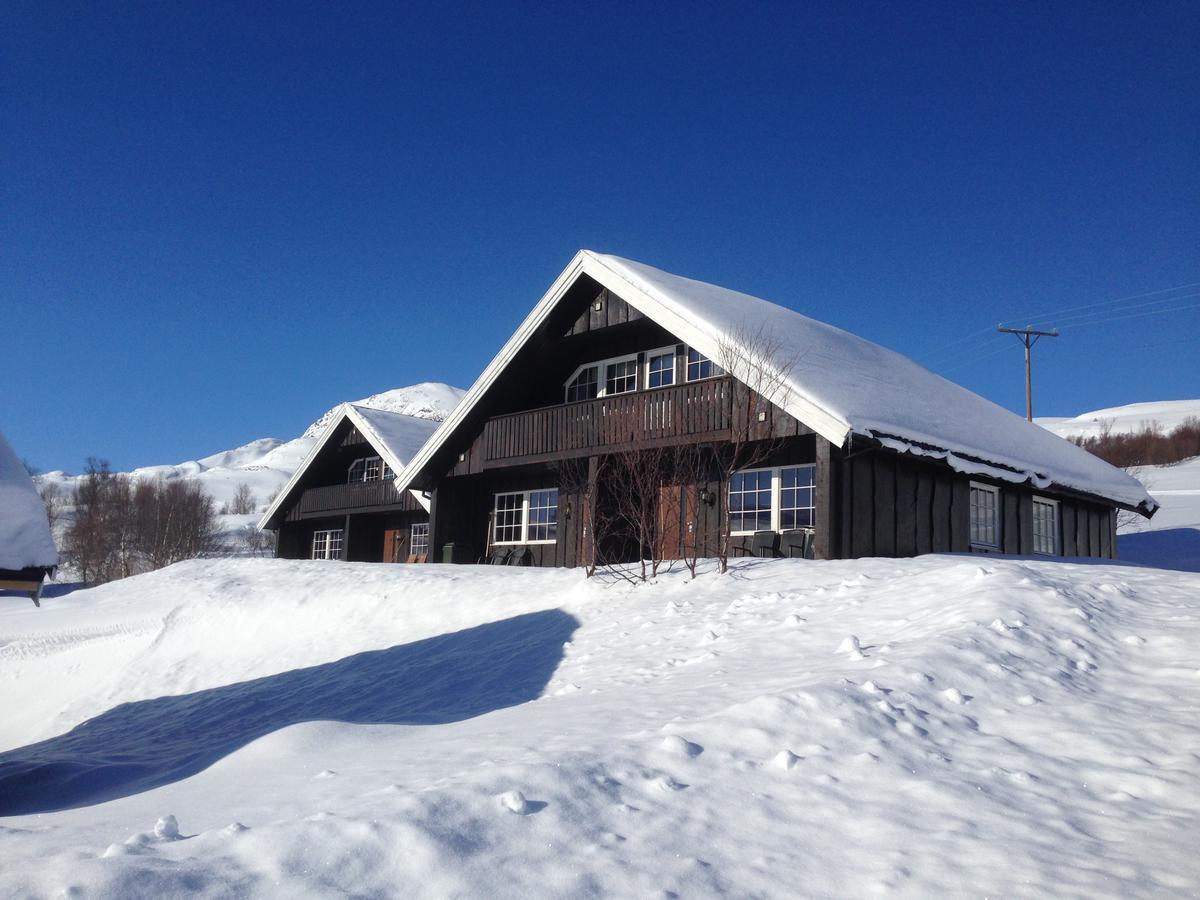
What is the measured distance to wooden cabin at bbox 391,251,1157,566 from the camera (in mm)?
13742

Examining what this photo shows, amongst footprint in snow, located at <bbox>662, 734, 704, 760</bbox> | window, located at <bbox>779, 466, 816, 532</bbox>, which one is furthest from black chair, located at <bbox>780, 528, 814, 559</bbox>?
footprint in snow, located at <bbox>662, 734, 704, 760</bbox>

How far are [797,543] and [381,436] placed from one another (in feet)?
46.1

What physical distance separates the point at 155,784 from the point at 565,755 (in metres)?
3.83

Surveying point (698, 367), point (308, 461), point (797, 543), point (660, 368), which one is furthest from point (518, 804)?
point (308, 461)

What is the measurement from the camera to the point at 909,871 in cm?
396

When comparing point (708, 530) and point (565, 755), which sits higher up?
point (708, 530)

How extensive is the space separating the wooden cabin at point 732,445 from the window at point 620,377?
3 cm

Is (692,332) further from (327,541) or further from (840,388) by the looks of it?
(327,541)

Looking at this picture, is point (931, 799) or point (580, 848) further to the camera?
point (931, 799)

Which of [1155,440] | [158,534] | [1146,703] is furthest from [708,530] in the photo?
[1155,440]

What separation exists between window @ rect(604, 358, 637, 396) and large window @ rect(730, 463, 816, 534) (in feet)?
10.0

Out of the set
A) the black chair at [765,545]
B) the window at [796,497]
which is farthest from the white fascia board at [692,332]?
the black chair at [765,545]

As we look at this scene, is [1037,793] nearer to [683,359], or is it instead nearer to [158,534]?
[683,359]

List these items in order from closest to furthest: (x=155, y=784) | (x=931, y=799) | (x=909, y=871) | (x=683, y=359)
→ (x=909, y=871) → (x=931, y=799) → (x=155, y=784) → (x=683, y=359)
